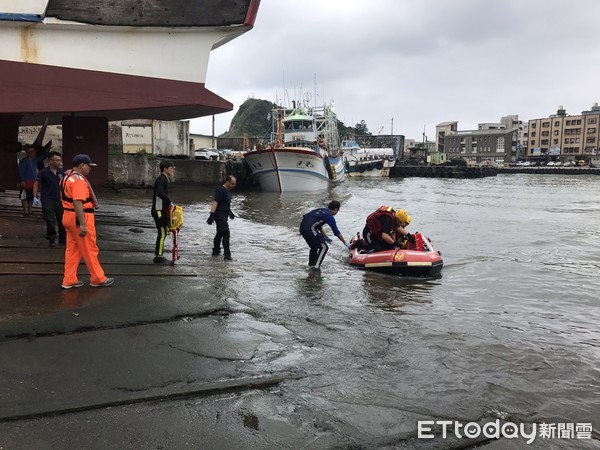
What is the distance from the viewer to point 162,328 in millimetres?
4910

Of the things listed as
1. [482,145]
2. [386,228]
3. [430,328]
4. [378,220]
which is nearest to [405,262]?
[386,228]

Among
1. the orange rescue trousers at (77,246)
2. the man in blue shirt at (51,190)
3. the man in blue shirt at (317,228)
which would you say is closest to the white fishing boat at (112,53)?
the man in blue shirt at (51,190)

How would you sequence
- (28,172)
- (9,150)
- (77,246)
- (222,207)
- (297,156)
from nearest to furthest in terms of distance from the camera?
(77,246)
(222,207)
(28,172)
(9,150)
(297,156)

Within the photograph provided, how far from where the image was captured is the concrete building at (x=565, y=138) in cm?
10350

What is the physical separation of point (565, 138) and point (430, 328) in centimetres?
11940

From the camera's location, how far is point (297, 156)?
31656 millimetres

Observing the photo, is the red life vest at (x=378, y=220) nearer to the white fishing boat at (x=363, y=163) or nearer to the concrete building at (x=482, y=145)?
the white fishing boat at (x=363, y=163)

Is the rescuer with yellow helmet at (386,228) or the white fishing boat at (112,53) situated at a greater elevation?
the white fishing boat at (112,53)

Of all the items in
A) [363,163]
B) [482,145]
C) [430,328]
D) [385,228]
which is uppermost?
[482,145]

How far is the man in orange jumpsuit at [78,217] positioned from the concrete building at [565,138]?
116 m

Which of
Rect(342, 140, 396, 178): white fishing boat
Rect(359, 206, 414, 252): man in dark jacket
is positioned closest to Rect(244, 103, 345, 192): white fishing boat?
Rect(342, 140, 396, 178): white fishing boat

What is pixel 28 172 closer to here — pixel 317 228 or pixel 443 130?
pixel 317 228

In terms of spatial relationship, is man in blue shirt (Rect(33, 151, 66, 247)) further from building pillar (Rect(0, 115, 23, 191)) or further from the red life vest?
the red life vest

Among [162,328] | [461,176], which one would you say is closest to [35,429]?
[162,328]
